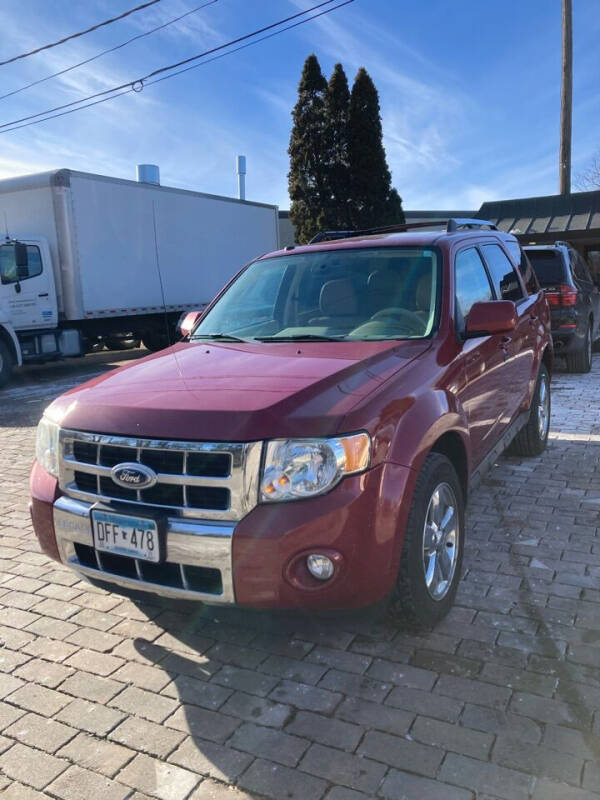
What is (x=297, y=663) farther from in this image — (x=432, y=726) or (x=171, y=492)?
(x=171, y=492)

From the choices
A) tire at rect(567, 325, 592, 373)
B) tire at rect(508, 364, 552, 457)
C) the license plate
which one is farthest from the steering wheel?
tire at rect(567, 325, 592, 373)

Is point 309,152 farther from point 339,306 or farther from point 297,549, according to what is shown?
point 297,549

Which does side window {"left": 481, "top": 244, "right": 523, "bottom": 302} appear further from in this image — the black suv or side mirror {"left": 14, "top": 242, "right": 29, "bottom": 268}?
side mirror {"left": 14, "top": 242, "right": 29, "bottom": 268}

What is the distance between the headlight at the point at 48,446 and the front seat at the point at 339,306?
5.00 feet

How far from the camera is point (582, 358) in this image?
994 centimetres

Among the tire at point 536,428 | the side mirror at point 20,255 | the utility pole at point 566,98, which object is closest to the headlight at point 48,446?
the tire at point 536,428

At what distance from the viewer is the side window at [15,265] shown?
12188 mm

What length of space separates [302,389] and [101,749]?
1.51 metres

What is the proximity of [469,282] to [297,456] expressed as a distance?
212cm

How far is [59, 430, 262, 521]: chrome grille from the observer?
2482 millimetres

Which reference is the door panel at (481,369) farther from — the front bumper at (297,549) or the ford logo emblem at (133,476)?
the ford logo emblem at (133,476)

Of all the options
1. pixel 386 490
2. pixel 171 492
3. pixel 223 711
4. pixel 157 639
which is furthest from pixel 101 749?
pixel 386 490

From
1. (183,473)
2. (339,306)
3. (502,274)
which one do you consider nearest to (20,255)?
(502,274)

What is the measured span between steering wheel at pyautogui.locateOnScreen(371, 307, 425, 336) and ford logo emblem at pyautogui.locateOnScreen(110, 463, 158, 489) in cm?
161
